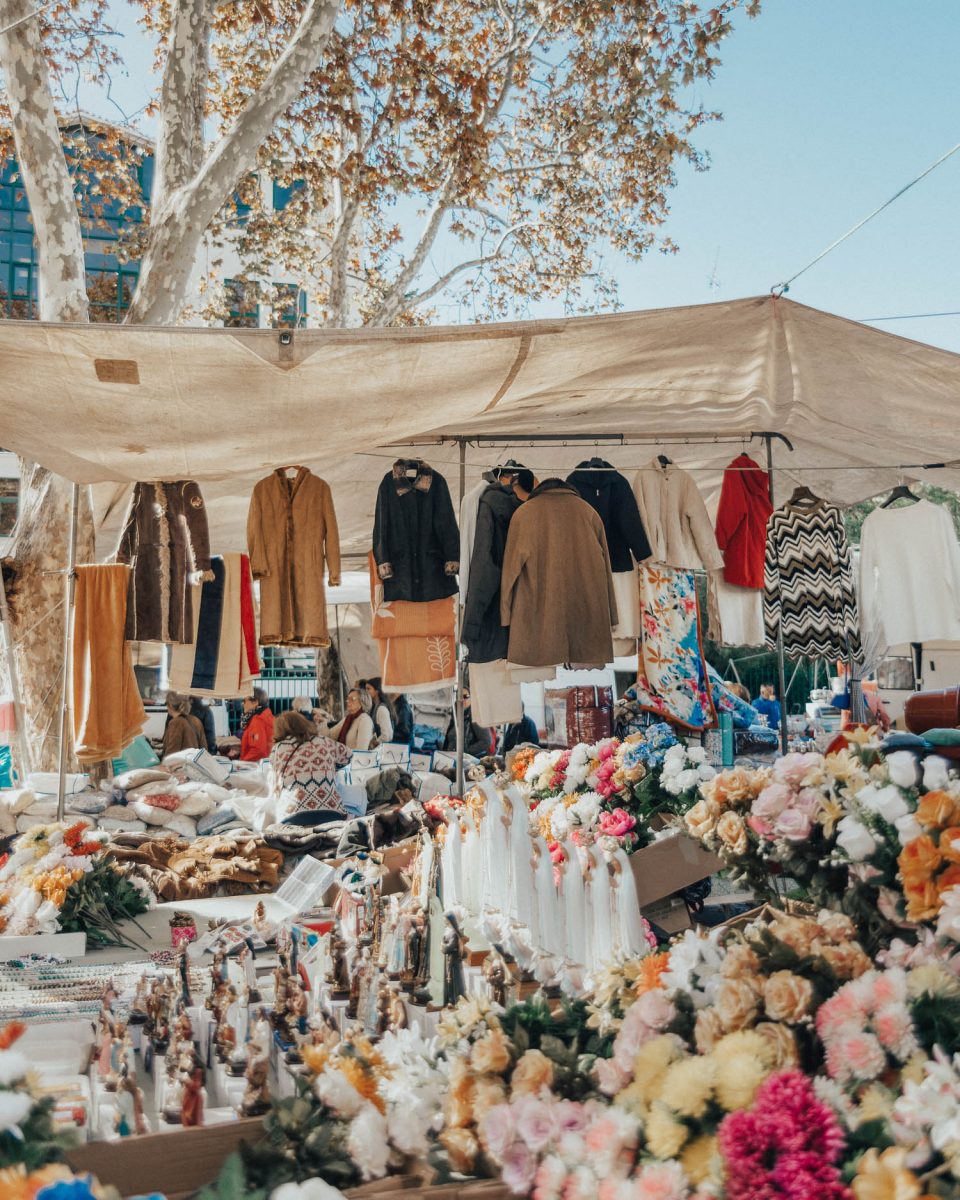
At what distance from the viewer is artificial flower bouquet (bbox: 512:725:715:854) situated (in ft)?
12.4

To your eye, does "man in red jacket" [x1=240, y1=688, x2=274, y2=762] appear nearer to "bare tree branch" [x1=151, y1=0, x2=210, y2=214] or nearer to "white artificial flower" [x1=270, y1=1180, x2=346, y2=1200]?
"bare tree branch" [x1=151, y1=0, x2=210, y2=214]

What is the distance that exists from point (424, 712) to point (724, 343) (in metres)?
9.40

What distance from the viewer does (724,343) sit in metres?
3.96

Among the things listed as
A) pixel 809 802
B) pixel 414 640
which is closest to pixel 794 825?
pixel 809 802

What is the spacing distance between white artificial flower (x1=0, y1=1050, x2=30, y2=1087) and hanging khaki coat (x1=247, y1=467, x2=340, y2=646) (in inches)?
147

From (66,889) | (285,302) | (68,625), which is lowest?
(66,889)

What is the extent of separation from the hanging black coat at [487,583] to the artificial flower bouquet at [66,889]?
2027mm

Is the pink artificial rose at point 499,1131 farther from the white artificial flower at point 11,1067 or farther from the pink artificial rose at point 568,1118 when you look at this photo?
the white artificial flower at point 11,1067


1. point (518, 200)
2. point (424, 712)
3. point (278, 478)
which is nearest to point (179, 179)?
point (278, 478)

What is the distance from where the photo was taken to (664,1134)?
5.11 feet

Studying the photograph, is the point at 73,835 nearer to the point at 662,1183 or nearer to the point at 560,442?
the point at 560,442

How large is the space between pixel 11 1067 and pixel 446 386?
9.60 ft

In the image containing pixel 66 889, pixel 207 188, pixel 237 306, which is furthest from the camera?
pixel 237 306

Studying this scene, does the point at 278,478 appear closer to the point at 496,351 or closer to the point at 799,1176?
the point at 496,351
